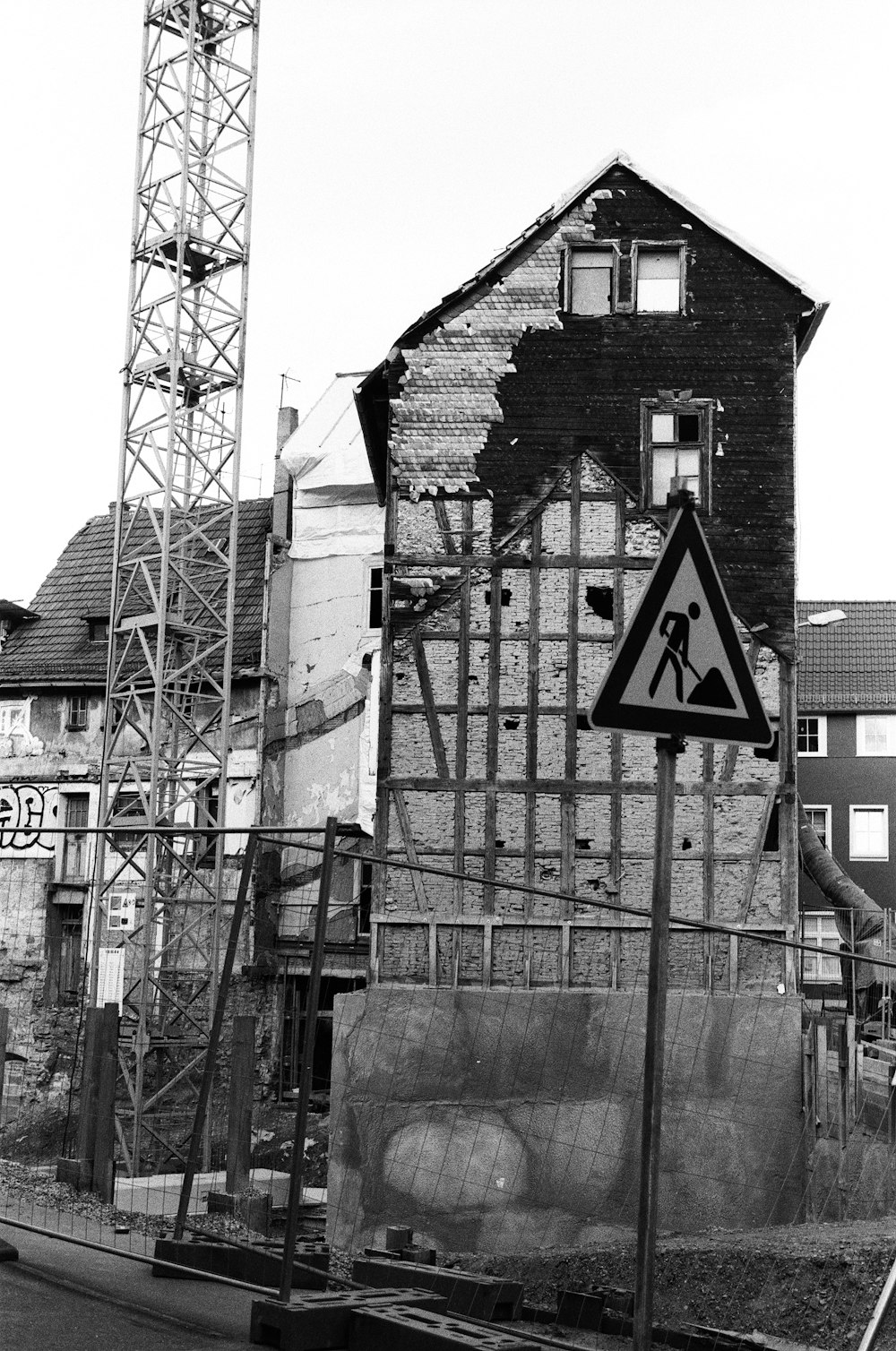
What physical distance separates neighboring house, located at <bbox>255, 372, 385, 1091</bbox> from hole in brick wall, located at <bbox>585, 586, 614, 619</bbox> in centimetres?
1068

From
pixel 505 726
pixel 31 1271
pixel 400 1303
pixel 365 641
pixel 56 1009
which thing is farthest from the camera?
pixel 365 641

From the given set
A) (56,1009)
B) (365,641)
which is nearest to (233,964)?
(56,1009)

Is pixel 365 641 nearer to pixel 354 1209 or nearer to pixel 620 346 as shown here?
pixel 620 346

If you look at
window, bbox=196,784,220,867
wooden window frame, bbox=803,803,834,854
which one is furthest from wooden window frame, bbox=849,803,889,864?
window, bbox=196,784,220,867

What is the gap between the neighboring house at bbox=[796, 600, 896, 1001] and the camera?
3797 centimetres

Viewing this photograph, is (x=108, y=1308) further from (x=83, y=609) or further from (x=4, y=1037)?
(x=83, y=609)

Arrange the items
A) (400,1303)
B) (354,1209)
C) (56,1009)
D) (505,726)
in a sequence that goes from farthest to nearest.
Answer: (505,726) → (354,1209) → (56,1009) → (400,1303)

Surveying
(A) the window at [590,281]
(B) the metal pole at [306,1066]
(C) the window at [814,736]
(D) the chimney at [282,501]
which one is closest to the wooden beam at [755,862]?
(A) the window at [590,281]

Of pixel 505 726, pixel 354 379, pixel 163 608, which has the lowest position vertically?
pixel 505 726

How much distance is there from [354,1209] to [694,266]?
48.1ft

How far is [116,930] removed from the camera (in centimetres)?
3341

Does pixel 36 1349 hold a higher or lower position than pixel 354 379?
lower

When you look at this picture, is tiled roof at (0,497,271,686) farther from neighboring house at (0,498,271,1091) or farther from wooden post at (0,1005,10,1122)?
wooden post at (0,1005,10,1122)

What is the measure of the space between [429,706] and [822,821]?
18.8m
